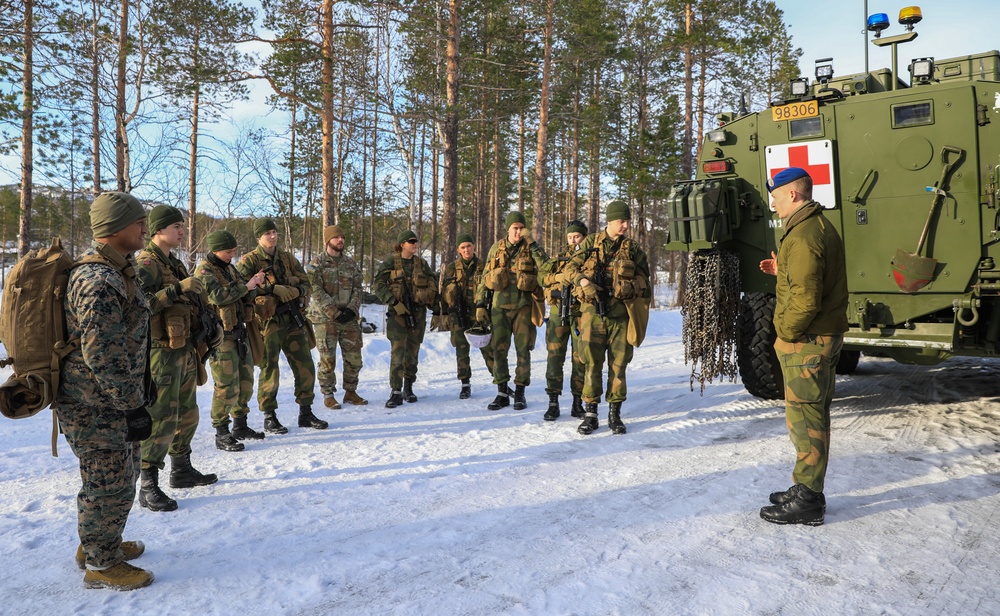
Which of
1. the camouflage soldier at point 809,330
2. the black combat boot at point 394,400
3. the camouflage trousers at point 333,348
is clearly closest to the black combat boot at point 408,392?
the black combat boot at point 394,400

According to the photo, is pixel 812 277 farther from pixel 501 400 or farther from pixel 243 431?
pixel 243 431

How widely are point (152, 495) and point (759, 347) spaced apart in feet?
17.3

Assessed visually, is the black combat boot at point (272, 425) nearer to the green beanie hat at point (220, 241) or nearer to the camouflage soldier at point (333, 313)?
the camouflage soldier at point (333, 313)

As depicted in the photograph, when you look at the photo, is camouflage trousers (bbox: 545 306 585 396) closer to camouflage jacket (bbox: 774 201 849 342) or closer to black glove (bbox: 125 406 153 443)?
camouflage jacket (bbox: 774 201 849 342)

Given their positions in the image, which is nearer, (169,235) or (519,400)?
(169,235)

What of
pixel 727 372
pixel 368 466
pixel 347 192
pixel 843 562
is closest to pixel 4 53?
pixel 368 466

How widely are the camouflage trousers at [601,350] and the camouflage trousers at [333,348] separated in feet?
8.54

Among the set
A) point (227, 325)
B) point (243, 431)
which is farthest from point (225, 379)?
point (243, 431)

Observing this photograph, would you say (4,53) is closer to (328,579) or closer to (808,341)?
(328,579)

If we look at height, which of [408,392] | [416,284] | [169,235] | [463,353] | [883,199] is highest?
[883,199]

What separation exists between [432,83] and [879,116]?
12919 millimetres

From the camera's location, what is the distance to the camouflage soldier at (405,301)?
696 cm

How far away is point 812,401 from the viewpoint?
3432mm

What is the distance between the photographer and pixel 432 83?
54.0 ft
